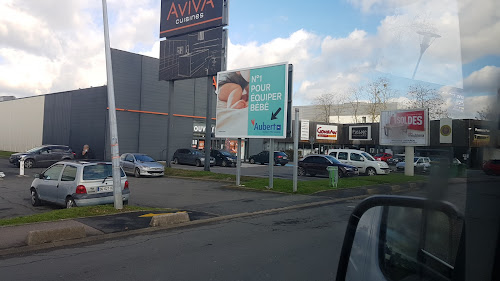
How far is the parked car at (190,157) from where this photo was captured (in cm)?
3246

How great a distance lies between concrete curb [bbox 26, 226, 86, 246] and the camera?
24.0 ft

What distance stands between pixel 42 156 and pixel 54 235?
73.1ft

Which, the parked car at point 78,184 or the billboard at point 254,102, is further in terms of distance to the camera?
the billboard at point 254,102

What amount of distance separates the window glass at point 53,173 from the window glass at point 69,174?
0.99 ft

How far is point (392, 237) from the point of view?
1.86 metres

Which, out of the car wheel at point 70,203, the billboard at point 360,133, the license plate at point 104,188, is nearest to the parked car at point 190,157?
the billboard at point 360,133

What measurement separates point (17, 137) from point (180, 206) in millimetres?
42712

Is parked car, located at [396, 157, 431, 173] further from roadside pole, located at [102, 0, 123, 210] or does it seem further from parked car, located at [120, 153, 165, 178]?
parked car, located at [120, 153, 165, 178]

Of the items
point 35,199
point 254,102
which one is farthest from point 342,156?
point 35,199

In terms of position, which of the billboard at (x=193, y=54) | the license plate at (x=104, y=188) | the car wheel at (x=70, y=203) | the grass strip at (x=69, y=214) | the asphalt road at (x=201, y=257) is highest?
the billboard at (x=193, y=54)

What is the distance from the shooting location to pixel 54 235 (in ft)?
25.0

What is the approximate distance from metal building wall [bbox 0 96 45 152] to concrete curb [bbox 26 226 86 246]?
38961 millimetres

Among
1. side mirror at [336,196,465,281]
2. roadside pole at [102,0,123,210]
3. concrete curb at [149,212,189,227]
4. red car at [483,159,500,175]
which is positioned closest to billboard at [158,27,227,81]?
roadside pole at [102,0,123,210]

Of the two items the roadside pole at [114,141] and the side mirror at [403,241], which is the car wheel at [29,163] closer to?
the roadside pole at [114,141]
